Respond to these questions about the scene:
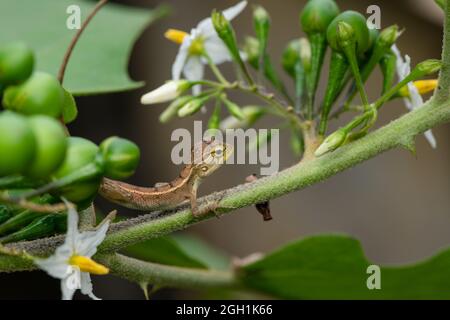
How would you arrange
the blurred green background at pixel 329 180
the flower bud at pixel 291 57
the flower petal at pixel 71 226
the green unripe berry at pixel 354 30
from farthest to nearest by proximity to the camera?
1. the blurred green background at pixel 329 180
2. the flower bud at pixel 291 57
3. the green unripe berry at pixel 354 30
4. the flower petal at pixel 71 226

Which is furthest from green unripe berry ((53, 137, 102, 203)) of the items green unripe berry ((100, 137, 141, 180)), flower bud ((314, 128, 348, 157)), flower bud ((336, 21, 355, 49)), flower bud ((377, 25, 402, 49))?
flower bud ((377, 25, 402, 49))

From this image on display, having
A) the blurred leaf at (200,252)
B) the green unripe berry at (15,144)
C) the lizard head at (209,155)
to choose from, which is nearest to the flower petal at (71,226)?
the green unripe berry at (15,144)

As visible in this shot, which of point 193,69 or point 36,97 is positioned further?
point 193,69

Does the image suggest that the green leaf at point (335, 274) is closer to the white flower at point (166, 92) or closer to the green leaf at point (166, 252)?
the green leaf at point (166, 252)

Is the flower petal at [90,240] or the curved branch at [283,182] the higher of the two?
the curved branch at [283,182]

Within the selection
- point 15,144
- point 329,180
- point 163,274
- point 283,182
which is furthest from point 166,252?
point 329,180

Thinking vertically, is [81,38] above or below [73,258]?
above

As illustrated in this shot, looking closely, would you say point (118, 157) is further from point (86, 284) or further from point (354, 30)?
point (354, 30)
